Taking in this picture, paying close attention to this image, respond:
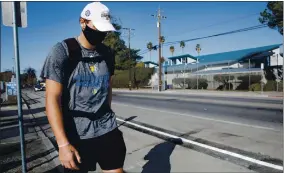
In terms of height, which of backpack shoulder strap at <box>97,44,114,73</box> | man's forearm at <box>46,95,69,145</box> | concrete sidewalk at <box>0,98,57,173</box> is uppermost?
backpack shoulder strap at <box>97,44,114,73</box>

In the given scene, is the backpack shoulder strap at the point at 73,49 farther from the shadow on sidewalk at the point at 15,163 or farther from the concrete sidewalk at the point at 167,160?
the shadow on sidewalk at the point at 15,163

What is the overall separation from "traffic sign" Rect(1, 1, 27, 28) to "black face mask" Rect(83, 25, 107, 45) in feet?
7.81

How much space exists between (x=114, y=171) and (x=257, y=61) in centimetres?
4541

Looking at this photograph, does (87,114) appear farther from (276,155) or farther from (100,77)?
(276,155)

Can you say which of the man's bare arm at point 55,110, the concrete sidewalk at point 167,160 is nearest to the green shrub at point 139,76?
the concrete sidewalk at point 167,160

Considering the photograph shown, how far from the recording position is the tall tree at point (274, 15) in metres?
29.1

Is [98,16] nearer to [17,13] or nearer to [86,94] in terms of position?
[86,94]

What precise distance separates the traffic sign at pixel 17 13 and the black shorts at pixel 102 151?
272 cm

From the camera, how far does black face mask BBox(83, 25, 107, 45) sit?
2.19 meters

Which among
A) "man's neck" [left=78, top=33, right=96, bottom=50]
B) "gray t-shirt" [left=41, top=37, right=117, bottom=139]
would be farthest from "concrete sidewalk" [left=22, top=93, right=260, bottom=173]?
"man's neck" [left=78, top=33, right=96, bottom=50]

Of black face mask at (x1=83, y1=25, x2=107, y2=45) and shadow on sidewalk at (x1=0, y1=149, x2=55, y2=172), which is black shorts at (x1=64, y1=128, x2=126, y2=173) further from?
shadow on sidewalk at (x1=0, y1=149, x2=55, y2=172)

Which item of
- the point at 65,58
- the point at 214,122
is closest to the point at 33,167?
the point at 65,58

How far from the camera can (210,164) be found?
4680 mm

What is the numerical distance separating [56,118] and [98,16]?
87cm
